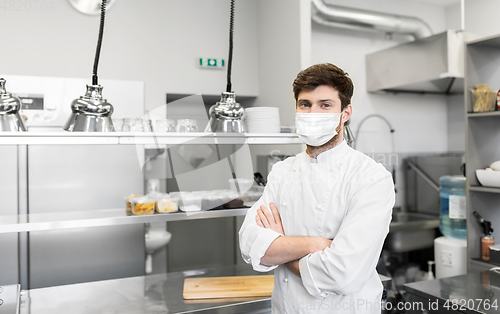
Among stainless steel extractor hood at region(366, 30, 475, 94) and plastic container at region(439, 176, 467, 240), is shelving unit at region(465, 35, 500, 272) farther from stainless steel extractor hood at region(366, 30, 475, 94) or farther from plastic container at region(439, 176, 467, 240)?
stainless steel extractor hood at region(366, 30, 475, 94)

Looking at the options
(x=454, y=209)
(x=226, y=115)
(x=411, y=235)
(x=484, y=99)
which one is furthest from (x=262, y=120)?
(x=411, y=235)

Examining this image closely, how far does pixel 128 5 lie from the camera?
308 centimetres

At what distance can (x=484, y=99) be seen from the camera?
7.75 ft

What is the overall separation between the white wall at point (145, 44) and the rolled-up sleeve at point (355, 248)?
2193 mm

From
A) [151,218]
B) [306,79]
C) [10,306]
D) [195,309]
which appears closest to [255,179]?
[151,218]

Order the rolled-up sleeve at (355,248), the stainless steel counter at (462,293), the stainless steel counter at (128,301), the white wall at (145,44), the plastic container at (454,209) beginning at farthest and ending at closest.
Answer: the white wall at (145,44) → the plastic container at (454,209) → the stainless steel counter at (462,293) → the stainless steel counter at (128,301) → the rolled-up sleeve at (355,248)

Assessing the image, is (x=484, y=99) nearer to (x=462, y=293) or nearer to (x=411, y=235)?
(x=462, y=293)

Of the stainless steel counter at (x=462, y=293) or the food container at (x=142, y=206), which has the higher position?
the food container at (x=142, y=206)

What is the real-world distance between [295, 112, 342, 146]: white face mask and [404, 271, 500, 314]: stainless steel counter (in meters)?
1.06

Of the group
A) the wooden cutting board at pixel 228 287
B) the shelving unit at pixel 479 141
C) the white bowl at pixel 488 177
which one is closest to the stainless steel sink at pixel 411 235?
the shelving unit at pixel 479 141

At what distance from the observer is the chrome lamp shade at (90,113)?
1535 mm

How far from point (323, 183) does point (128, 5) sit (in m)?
2.38

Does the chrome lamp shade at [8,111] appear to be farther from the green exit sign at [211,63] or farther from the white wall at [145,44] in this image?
the green exit sign at [211,63]

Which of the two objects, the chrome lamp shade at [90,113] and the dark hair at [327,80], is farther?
the chrome lamp shade at [90,113]
